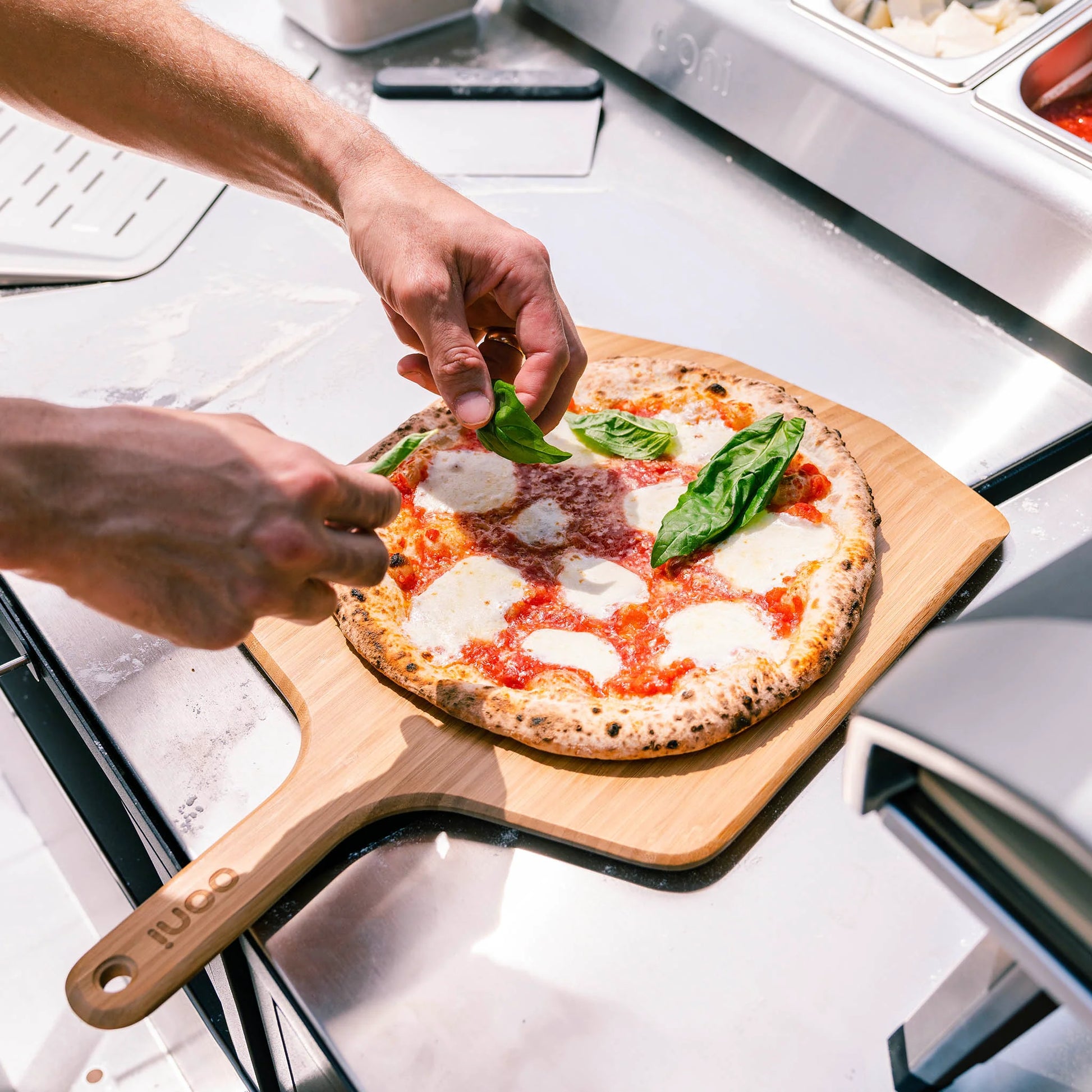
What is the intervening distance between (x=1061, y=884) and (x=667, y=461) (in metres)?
1.27

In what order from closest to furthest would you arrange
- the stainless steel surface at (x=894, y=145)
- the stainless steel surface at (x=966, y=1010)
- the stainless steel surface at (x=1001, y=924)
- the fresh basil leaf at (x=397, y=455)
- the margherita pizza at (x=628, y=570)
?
1. the stainless steel surface at (x=1001, y=924)
2. the stainless steel surface at (x=966, y=1010)
3. the margherita pizza at (x=628, y=570)
4. the fresh basil leaf at (x=397, y=455)
5. the stainless steel surface at (x=894, y=145)

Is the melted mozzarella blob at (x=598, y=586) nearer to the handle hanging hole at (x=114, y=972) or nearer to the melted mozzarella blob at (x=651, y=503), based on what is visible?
the melted mozzarella blob at (x=651, y=503)

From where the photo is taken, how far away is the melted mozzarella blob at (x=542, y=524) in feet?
5.75

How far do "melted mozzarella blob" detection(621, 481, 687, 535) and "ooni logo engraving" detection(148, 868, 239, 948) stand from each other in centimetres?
89

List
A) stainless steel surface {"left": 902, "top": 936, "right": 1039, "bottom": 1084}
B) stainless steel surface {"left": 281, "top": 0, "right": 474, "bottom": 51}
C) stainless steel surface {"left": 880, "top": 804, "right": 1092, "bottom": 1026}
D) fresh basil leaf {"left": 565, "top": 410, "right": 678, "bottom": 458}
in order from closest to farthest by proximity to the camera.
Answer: stainless steel surface {"left": 880, "top": 804, "right": 1092, "bottom": 1026}
stainless steel surface {"left": 902, "top": 936, "right": 1039, "bottom": 1084}
fresh basil leaf {"left": 565, "top": 410, "right": 678, "bottom": 458}
stainless steel surface {"left": 281, "top": 0, "right": 474, "bottom": 51}

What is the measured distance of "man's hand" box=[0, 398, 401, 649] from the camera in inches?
40.4

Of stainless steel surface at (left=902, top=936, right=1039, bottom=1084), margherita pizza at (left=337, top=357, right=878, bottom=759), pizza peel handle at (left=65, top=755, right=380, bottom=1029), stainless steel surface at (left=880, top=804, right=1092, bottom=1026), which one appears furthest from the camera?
margherita pizza at (left=337, top=357, right=878, bottom=759)

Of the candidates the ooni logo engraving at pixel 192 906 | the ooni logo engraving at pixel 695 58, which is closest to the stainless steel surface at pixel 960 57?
the ooni logo engraving at pixel 695 58

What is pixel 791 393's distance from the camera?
1975mm

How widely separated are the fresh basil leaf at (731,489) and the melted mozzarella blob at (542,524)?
19 cm

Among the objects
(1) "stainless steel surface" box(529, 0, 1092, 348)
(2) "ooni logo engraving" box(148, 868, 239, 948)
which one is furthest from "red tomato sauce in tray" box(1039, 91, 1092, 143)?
(2) "ooni logo engraving" box(148, 868, 239, 948)

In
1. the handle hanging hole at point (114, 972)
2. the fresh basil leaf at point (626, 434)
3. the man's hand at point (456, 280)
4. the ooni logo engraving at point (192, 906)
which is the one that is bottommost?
the handle hanging hole at point (114, 972)

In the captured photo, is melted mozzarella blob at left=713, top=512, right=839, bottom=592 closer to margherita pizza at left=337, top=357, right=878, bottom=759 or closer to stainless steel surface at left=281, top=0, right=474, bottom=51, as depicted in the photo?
margherita pizza at left=337, top=357, right=878, bottom=759

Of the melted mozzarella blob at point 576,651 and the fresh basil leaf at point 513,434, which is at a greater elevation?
the fresh basil leaf at point 513,434
